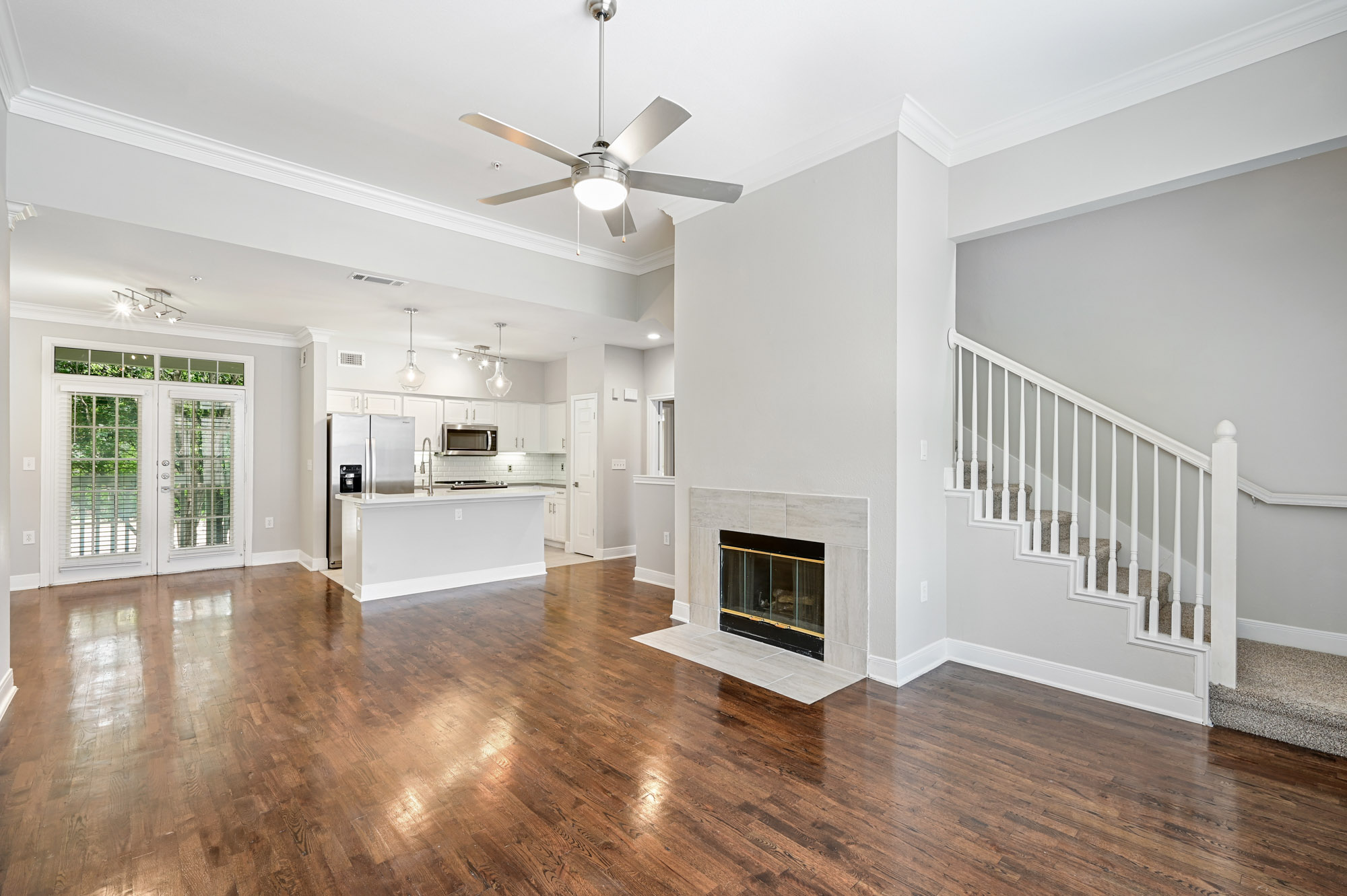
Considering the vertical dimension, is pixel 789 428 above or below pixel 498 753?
above

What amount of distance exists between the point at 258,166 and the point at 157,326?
3902mm

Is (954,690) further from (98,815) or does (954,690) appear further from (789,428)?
(98,815)

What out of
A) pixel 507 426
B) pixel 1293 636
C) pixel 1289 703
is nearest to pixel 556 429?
pixel 507 426

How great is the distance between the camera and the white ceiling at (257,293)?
4.11 metres

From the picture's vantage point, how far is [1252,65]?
3.01 metres

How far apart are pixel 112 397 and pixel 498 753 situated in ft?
21.8

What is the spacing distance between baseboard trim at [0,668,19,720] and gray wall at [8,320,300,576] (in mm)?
3837

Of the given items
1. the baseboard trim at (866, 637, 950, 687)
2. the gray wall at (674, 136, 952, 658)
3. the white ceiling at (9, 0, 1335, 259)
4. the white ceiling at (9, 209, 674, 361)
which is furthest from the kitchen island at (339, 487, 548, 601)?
the baseboard trim at (866, 637, 950, 687)

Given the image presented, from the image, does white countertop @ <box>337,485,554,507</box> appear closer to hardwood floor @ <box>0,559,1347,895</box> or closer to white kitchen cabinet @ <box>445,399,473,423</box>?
hardwood floor @ <box>0,559,1347,895</box>

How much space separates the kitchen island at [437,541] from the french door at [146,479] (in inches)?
81.7

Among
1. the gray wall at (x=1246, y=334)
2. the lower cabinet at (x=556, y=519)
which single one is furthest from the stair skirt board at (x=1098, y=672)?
the lower cabinet at (x=556, y=519)

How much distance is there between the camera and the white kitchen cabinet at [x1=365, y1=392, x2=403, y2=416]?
25.4 ft

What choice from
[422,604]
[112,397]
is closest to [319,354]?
[112,397]

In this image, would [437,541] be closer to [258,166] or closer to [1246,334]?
[258,166]
